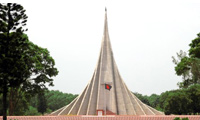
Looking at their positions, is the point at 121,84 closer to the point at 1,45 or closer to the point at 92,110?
the point at 92,110

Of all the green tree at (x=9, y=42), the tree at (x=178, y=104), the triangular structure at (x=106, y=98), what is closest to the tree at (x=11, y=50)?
the green tree at (x=9, y=42)

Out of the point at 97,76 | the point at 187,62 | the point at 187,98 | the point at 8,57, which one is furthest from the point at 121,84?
the point at 8,57

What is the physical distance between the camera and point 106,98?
25.5 m

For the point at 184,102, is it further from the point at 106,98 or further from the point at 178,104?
the point at 106,98

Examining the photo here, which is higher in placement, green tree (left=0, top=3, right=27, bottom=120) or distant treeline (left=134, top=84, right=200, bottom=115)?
green tree (left=0, top=3, right=27, bottom=120)

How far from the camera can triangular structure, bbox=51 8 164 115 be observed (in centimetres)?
2484

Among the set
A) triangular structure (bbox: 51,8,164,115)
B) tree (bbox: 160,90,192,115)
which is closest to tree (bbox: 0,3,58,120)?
triangular structure (bbox: 51,8,164,115)

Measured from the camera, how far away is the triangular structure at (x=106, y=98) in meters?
24.8

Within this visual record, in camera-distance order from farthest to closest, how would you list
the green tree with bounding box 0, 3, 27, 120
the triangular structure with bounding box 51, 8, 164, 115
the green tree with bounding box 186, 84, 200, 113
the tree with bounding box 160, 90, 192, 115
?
the tree with bounding box 160, 90, 192, 115, the green tree with bounding box 186, 84, 200, 113, the triangular structure with bounding box 51, 8, 164, 115, the green tree with bounding box 0, 3, 27, 120

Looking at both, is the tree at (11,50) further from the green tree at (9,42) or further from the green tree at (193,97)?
the green tree at (193,97)

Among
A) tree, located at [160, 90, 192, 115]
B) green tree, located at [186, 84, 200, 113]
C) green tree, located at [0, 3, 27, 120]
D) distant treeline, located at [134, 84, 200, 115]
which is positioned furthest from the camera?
tree, located at [160, 90, 192, 115]

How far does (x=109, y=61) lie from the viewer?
90.5ft

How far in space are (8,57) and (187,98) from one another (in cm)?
2361

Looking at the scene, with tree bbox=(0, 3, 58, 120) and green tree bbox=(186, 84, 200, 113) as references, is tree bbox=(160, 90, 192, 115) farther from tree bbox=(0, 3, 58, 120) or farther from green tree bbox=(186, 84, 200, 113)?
tree bbox=(0, 3, 58, 120)
